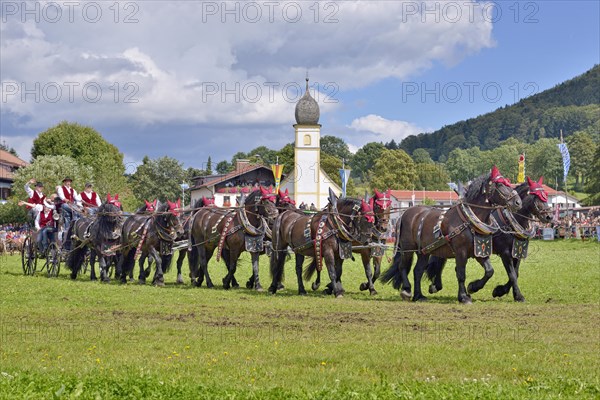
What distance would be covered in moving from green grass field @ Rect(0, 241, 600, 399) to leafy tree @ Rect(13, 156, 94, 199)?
5868 centimetres

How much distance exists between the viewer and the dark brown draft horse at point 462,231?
1802cm

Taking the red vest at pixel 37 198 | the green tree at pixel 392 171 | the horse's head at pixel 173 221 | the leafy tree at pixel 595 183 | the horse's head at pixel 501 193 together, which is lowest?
the horse's head at pixel 173 221

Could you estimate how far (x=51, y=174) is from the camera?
76.5 meters

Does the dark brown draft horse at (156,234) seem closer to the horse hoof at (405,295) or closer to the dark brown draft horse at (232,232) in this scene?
the dark brown draft horse at (232,232)

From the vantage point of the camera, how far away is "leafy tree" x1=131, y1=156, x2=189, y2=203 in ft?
401

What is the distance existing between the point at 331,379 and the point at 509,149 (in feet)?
529

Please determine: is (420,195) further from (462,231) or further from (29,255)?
(462,231)

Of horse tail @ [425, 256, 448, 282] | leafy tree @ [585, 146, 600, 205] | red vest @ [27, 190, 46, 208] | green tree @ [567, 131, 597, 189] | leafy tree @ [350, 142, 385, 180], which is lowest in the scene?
horse tail @ [425, 256, 448, 282]

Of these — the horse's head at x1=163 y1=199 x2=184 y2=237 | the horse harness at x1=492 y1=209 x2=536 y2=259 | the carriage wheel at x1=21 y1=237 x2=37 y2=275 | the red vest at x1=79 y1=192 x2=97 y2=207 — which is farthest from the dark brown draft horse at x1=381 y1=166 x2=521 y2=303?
the carriage wheel at x1=21 y1=237 x2=37 y2=275

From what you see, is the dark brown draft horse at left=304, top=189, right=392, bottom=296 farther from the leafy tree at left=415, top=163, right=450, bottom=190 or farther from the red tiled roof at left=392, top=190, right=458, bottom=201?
the leafy tree at left=415, top=163, right=450, bottom=190

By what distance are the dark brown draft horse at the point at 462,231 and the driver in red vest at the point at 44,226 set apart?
529 inches

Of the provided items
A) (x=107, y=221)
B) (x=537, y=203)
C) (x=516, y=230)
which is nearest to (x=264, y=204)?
(x=107, y=221)

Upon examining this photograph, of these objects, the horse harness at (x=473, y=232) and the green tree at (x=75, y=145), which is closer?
the horse harness at (x=473, y=232)

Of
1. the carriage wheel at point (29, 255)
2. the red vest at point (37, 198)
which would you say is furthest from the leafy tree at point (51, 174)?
the red vest at point (37, 198)
